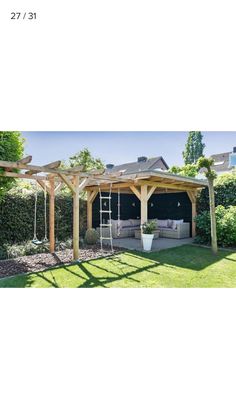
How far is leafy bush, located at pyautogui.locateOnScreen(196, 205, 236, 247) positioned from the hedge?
459 centimetres

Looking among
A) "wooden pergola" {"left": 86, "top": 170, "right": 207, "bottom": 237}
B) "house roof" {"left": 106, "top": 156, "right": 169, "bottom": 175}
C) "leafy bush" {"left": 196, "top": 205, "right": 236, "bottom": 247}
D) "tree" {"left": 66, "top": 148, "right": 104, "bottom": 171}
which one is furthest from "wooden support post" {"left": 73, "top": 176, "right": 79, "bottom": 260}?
"house roof" {"left": 106, "top": 156, "right": 169, "bottom": 175}

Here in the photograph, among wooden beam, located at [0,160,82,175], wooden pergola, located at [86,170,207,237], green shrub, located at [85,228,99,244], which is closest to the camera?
wooden beam, located at [0,160,82,175]

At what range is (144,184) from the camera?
7934 millimetres

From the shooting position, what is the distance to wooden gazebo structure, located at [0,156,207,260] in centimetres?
587

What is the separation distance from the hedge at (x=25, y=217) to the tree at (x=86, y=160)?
415 inches

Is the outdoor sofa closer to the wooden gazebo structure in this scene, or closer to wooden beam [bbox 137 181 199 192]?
the wooden gazebo structure

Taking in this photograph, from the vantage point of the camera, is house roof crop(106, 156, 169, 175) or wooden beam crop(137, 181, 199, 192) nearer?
wooden beam crop(137, 181, 199, 192)

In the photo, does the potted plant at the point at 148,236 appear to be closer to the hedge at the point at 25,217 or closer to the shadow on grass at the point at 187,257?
the shadow on grass at the point at 187,257

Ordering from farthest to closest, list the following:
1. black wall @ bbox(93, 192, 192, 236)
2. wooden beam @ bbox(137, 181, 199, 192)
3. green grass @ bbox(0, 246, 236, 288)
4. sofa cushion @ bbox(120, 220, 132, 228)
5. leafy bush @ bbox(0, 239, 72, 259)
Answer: black wall @ bbox(93, 192, 192, 236), sofa cushion @ bbox(120, 220, 132, 228), wooden beam @ bbox(137, 181, 199, 192), leafy bush @ bbox(0, 239, 72, 259), green grass @ bbox(0, 246, 236, 288)
